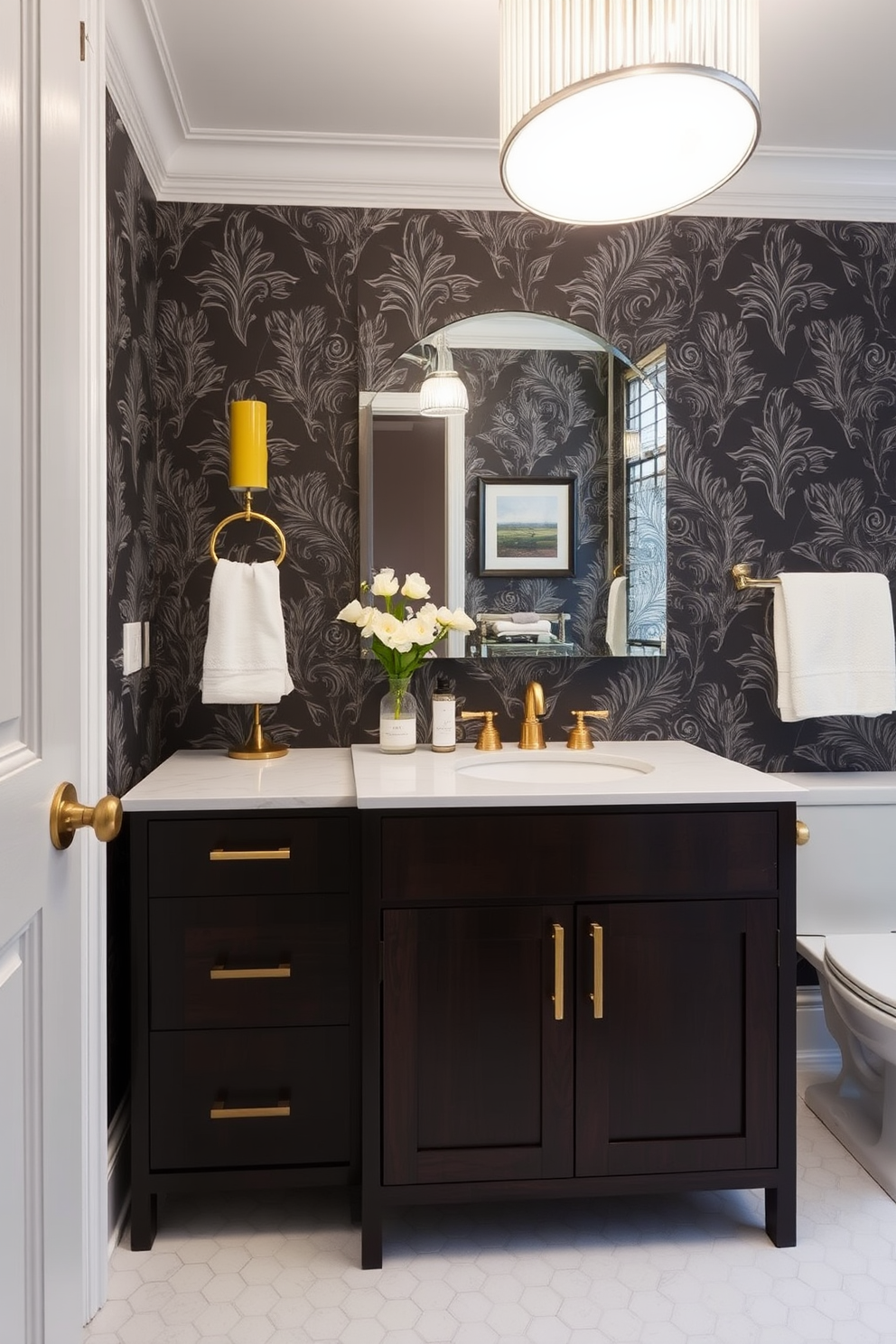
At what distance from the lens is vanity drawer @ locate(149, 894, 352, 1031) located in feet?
6.18

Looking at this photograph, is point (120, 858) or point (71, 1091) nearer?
point (71, 1091)

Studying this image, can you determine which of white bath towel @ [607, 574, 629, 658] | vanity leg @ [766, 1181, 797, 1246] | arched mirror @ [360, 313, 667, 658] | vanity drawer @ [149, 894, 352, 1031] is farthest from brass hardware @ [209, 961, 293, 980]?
white bath towel @ [607, 574, 629, 658]

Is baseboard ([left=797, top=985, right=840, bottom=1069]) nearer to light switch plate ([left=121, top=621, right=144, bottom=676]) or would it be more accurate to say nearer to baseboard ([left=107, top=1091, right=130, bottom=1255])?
baseboard ([left=107, top=1091, right=130, bottom=1255])

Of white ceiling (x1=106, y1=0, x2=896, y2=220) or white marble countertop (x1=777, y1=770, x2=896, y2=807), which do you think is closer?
white ceiling (x1=106, y1=0, x2=896, y2=220)

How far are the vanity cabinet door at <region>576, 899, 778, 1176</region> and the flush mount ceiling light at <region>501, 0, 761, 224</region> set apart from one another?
1.24 meters

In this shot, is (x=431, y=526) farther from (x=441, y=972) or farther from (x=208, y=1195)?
(x=208, y=1195)

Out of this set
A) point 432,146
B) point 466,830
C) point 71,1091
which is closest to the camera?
point 71,1091

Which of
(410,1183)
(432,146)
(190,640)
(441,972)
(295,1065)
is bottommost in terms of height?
(410,1183)

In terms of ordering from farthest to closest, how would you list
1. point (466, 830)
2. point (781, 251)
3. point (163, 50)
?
point (781, 251), point (163, 50), point (466, 830)

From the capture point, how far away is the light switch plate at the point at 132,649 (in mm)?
2045

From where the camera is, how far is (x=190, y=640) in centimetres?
242

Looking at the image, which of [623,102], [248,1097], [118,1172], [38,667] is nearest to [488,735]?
[248,1097]

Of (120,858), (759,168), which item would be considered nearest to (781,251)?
(759,168)

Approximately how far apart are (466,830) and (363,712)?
0.73 meters
